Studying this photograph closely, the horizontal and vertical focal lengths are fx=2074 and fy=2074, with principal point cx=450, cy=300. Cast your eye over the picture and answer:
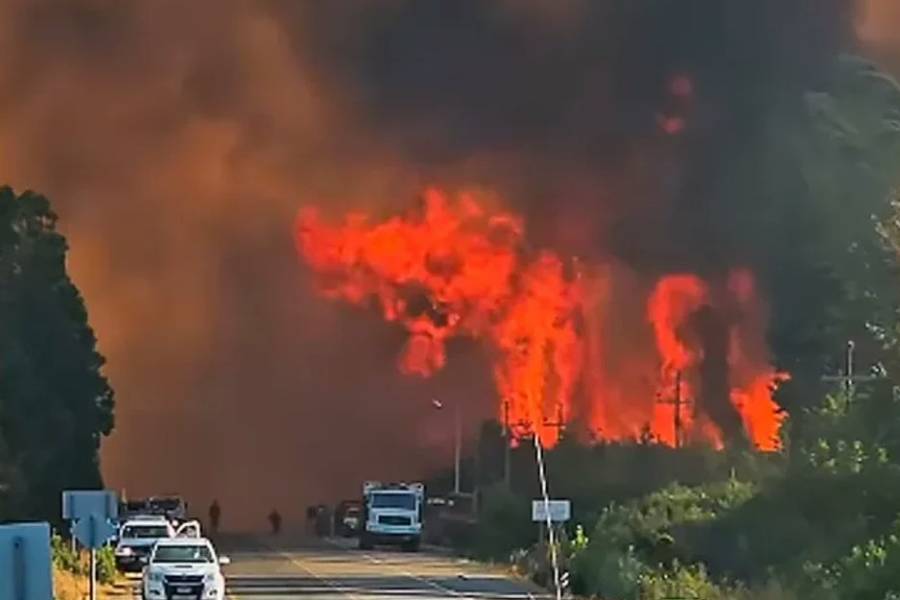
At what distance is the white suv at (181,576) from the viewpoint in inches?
1956

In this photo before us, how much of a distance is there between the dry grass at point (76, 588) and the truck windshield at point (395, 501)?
28.6 metres

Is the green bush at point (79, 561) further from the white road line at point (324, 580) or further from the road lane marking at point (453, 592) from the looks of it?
the road lane marking at point (453, 592)

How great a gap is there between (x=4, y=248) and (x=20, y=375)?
619cm

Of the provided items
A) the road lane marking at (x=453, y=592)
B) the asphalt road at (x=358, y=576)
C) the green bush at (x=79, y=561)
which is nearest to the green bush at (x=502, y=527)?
the asphalt road at (x=358, y=576)

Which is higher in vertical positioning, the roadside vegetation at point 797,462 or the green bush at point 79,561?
the roadside vegetation at point 797,462

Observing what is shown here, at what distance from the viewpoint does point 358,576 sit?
6525 centimetres

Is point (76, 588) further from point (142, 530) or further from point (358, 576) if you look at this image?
point (142, 530)

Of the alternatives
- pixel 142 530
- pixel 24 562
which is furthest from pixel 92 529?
pixel 142 530

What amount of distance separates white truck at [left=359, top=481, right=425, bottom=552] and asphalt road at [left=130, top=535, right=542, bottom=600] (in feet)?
4.44

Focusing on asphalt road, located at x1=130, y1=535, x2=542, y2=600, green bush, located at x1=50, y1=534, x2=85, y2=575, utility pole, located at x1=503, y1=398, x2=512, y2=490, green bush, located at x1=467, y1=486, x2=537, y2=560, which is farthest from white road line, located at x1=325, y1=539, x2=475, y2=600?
utility pole, located at x1=503, y1=398, x2=512, y2=490

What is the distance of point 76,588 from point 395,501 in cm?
3798

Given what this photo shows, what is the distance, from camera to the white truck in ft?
297

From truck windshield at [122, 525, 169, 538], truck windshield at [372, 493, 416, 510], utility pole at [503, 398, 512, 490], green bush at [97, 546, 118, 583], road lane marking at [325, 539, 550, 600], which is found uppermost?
utility pole at [503, 398, 512, 490]

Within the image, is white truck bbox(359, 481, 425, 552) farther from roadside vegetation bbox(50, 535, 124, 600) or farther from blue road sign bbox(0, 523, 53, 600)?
blue road sign bbox(0, 523, 53, 600)
